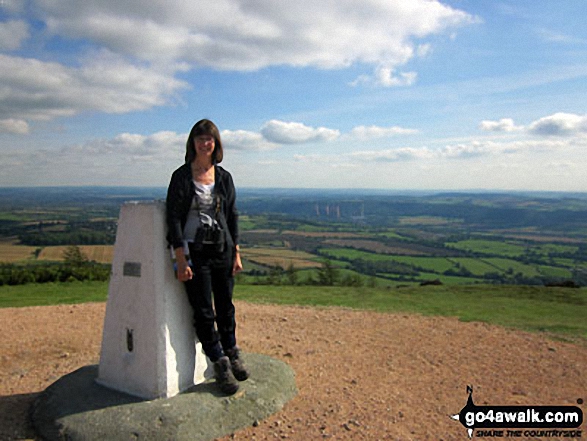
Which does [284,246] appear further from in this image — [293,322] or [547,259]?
[293,322]

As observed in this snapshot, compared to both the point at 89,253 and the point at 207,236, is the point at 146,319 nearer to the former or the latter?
the point at 207,236

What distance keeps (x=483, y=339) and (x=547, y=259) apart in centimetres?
6426

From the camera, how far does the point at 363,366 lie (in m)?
6.36

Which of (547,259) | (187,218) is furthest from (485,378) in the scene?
(547,259)

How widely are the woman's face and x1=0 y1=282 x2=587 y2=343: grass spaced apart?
7.71 m

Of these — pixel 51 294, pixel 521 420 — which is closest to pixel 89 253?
pixel 51 294

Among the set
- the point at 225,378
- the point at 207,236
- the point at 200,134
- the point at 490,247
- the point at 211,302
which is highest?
the point at 200,134

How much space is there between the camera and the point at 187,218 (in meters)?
4.57

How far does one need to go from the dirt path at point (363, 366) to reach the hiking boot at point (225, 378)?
49 cm

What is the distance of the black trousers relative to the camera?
4602 millimetres

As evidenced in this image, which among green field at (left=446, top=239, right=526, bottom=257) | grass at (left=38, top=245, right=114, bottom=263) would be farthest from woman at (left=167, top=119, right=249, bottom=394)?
green field at (left=446, top=239, right=526, bottom=257)

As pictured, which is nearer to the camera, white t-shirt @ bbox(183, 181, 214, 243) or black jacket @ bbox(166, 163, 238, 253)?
black jacket @ bbox(166, 163, 238, 253)

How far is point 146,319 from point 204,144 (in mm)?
2012

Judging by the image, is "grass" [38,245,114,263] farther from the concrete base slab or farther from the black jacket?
the black jacket
